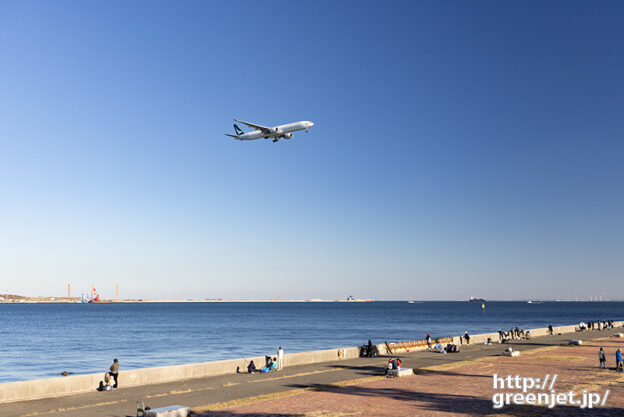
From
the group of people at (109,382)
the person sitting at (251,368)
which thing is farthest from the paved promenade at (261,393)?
the person sitting at (251,368)

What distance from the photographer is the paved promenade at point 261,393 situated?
1992 cm

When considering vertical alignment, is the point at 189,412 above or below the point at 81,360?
above

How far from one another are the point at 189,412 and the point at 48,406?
6.37 meters

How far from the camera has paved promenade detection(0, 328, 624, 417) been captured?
19922 millimetres

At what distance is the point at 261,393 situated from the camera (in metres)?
23.6

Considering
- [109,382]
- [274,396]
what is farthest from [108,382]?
[274,396]

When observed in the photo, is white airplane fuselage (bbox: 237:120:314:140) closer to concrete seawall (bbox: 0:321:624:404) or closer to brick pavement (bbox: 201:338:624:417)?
concrete seawall (bbox: 0:321:624:404)

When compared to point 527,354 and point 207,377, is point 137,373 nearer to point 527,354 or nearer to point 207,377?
point 207,377

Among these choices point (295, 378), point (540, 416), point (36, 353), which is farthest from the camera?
point (36, 353)

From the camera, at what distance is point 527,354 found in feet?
128

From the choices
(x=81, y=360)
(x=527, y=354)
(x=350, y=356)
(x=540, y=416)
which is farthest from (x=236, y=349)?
(x=540, y=416)

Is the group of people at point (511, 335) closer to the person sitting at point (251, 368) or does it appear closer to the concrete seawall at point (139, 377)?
the concrete seawall at point (139, 377)

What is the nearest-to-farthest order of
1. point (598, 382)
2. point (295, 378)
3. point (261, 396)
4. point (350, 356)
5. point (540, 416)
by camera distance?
point (540, 416), point (261, 396), point (598, 382), point (295, 378), point (350, 356)

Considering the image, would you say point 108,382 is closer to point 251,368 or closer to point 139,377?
point 139,377
